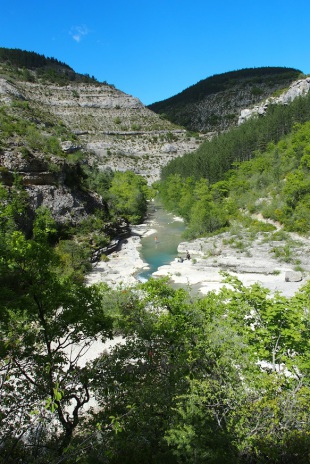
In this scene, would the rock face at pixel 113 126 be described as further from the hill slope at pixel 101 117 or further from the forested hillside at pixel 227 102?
the forested hillside at pixel 227 102

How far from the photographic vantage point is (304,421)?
610cm

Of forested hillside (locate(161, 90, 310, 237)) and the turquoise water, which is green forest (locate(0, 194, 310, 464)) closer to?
the turquoise water

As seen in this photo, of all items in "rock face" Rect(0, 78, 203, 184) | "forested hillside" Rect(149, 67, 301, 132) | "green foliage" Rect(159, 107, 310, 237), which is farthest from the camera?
"forested hillside" Rect(149, 67, 301, 132)

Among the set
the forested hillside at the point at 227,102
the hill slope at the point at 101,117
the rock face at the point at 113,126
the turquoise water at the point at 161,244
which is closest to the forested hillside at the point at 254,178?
the turquoise water at the point at 161,244

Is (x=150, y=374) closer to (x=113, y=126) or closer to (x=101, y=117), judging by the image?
(x=113, y=126)

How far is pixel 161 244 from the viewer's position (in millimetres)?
41156

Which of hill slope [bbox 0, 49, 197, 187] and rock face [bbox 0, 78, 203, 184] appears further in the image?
hill slope [bbox 0, 49, 197, 187]

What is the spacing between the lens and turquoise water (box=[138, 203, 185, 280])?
3288cm

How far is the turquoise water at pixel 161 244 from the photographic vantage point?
32875mm

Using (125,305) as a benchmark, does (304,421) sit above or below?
above

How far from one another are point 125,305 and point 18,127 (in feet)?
109

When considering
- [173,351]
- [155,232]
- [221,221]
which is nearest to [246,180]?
[221,221]

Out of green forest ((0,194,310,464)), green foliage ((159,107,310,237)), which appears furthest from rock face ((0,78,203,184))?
green forest ((0,194,310,464))

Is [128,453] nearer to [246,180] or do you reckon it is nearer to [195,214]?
[195,214]
